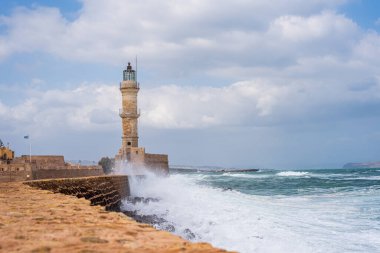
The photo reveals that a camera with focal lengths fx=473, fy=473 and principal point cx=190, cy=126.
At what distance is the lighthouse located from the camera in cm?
4275

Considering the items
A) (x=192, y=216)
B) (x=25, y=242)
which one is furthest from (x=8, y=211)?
(x=192, y=216)

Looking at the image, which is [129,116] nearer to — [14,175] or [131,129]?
[131,129]

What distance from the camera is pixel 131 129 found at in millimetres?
44344

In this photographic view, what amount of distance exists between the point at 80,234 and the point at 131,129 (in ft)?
134

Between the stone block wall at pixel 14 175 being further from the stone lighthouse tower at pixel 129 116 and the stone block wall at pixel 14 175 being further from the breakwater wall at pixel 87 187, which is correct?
the stone lighthouse tower at pixel 129 116

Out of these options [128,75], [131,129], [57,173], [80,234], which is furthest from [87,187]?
[128,75]

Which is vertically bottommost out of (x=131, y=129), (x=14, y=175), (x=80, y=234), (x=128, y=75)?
(x=80, y=234)

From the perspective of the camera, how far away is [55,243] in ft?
11.4

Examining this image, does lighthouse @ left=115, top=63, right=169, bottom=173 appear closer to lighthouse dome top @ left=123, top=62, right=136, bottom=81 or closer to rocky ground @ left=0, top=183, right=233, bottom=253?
lighthouse dome top @ left=123, top=62, right=136, bottom=81

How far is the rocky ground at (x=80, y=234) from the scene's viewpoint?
128 inches

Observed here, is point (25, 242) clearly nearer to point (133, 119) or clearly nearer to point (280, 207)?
point (280, 207)

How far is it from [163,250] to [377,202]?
20500mm

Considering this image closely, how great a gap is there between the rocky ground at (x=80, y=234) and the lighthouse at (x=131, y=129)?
122ft

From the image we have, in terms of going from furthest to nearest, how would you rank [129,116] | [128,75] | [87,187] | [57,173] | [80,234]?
[128,75] → [129,116] → [57,173] → [87,187] → [80,234]
